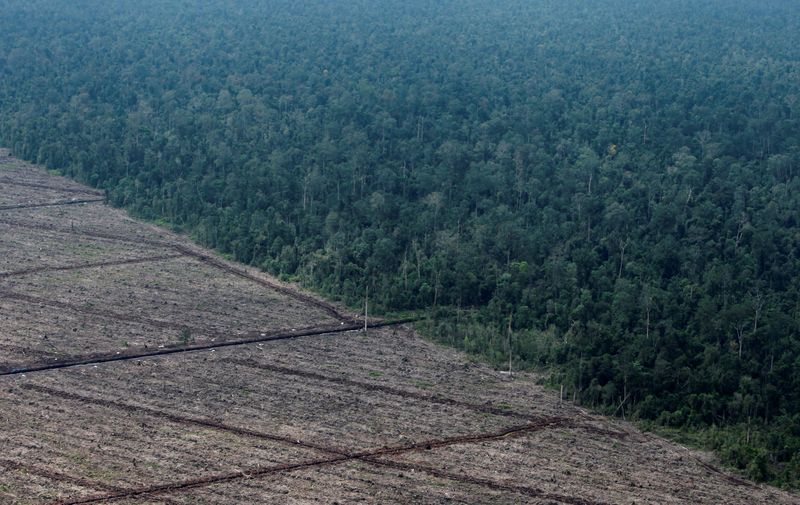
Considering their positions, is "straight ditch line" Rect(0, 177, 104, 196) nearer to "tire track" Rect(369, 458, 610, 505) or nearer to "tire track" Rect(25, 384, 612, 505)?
"tire track" Rect(25, 384, 612, 505)

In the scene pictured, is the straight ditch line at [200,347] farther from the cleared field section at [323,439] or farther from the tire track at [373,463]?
the tire track at [373,463]

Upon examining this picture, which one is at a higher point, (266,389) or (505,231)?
(505,231)

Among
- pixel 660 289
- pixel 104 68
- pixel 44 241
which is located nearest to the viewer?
pixel 660 289

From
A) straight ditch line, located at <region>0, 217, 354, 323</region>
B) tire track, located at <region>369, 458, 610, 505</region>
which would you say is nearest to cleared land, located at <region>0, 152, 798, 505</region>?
tire track, located at <region>369, 458, 610, 505</region>

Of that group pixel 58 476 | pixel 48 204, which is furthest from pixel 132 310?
pixel 48 204

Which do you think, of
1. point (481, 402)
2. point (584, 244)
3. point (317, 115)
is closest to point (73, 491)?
point (481, 402)

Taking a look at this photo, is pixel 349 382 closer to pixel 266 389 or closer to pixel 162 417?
pixel 266 389
